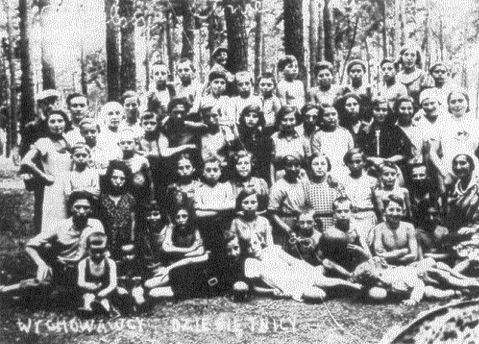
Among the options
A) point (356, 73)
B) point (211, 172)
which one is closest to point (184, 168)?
point (211, 172)

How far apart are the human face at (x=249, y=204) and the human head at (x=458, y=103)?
5.63 ft

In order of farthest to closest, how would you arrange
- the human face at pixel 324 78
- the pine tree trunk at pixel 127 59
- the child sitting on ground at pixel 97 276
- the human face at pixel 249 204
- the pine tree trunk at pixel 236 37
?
the pine tree trunk at pixel 127 59
the pine tree trunk at pixel 236 37
the human face at pixel 324 78
the human face at pixel 249 204
the child sitting on ground at pixel 97 276

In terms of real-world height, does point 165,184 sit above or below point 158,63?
below

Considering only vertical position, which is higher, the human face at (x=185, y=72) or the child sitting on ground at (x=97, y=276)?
the human face at (x=185, y=72)

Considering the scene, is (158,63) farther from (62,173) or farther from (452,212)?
(452,212)

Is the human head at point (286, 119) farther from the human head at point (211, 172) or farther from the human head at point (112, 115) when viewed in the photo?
the human head at point (112, 115)

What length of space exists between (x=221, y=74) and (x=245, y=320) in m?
1.99

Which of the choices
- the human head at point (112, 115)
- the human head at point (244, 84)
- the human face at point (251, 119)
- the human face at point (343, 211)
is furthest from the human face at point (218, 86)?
the human face at point (343, 211)

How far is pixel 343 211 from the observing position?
13.1 feet

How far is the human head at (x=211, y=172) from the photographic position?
4059mm

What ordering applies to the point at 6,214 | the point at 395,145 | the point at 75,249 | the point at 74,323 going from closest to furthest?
1. the point at 74,323
2. the point at 75,249
3. the point at 395,145
4. the point at 6,214

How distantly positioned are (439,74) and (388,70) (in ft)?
1.38

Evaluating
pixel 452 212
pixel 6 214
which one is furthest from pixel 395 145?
pixel 6 214

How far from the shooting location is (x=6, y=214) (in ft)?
16.0
